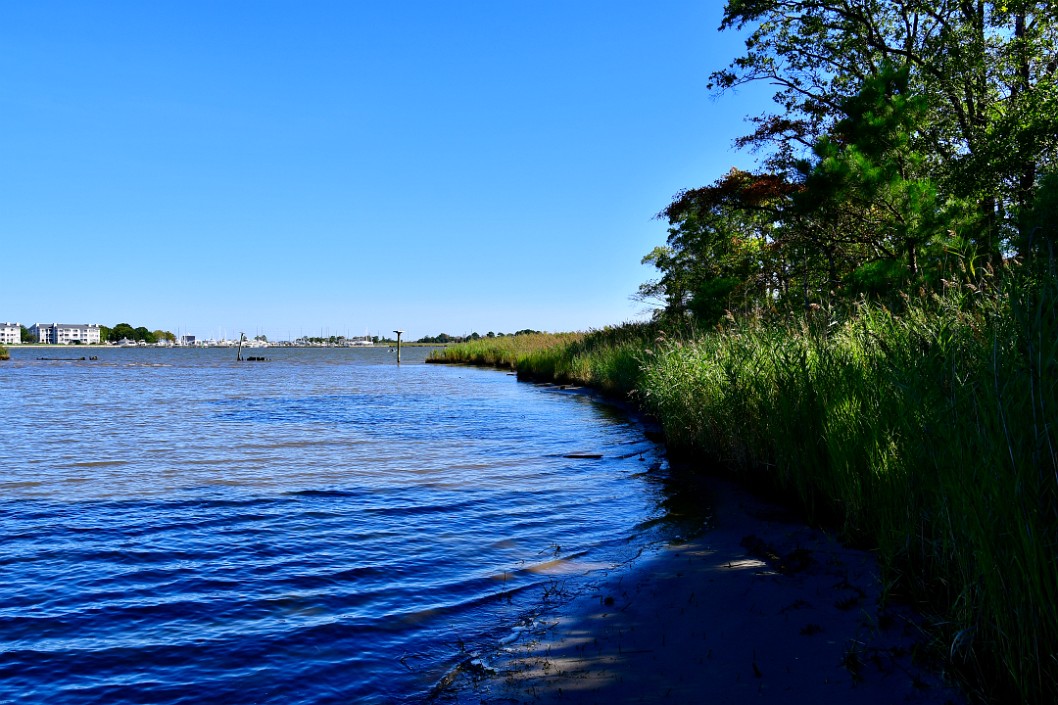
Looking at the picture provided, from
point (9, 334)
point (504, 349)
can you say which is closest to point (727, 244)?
point (504, 349)

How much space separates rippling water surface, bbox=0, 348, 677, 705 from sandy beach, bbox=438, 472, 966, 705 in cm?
49

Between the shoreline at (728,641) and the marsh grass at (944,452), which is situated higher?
the marsh grass at (944,452)

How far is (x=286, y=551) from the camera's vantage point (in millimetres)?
6871

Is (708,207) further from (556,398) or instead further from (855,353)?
(855,353)

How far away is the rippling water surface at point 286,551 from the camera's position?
4.39 m

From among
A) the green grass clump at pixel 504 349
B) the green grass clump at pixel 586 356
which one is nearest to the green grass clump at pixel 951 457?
the green grass clump at pixel 586 356

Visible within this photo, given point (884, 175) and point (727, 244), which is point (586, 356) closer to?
point (727, 244)

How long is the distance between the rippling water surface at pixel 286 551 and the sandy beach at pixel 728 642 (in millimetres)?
490

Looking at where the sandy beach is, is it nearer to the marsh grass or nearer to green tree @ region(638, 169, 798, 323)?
the marsh grass

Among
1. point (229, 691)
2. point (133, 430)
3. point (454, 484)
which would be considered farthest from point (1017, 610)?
point (133, 430)

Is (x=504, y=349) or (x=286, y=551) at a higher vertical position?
(x=504, y=349)

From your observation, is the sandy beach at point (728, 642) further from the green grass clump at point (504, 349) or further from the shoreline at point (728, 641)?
the green grass clump at point (504, 349)

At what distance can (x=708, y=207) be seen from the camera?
23500 mm

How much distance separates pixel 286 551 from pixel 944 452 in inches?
227
